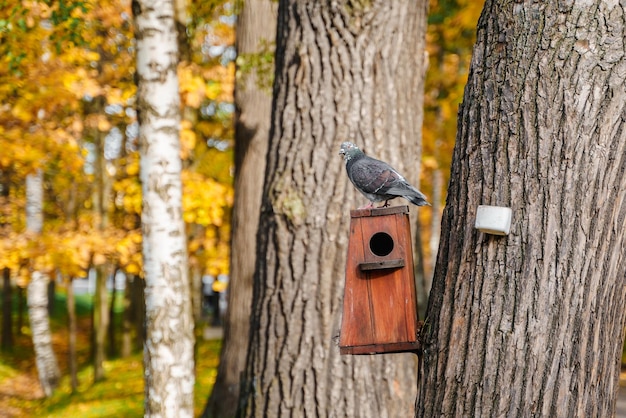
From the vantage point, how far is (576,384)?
2.28m

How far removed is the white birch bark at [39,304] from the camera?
1230 cm

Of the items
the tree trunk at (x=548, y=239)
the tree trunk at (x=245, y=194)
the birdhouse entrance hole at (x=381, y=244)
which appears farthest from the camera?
the tree trunk at (x=245, y=194)

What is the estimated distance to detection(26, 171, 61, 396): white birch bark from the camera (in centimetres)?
1230

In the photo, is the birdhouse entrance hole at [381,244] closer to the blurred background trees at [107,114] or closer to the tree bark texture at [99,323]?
the blurred background trees at [107,114]

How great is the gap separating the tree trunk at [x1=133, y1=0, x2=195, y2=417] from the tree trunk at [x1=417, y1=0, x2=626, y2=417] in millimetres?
2834

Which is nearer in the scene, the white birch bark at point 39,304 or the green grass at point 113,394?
the green grass at point 113,394

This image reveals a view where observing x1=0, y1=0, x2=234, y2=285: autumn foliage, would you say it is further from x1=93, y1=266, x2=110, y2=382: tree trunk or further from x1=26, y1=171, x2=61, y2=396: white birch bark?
x1=93, y1=266, x2=110, y2=382: tree trunk

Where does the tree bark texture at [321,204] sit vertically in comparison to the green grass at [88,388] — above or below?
above

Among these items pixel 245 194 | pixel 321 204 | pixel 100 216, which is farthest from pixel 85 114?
pixel 321 204

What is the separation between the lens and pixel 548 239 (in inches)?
91.1

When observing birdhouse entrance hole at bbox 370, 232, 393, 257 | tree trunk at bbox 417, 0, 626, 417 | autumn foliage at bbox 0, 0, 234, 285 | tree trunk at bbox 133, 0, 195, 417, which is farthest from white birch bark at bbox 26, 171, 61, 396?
tree trunk at bbox 417, 0, 626, 417

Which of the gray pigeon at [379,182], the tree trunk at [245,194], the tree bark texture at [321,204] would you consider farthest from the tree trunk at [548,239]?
the tree trunk at [245,194]

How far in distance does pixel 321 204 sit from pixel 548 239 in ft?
7.27

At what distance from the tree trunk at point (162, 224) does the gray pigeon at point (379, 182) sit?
2242 millimetres
